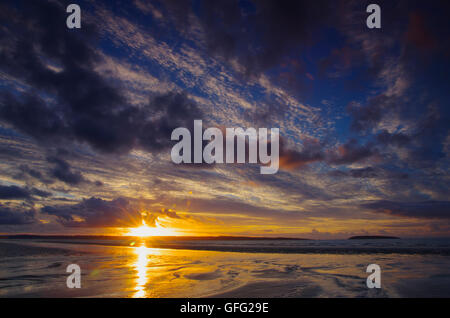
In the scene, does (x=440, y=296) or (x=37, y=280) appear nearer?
(x=440, y=296)

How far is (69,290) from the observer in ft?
43.4

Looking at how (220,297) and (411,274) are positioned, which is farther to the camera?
(411,274)
